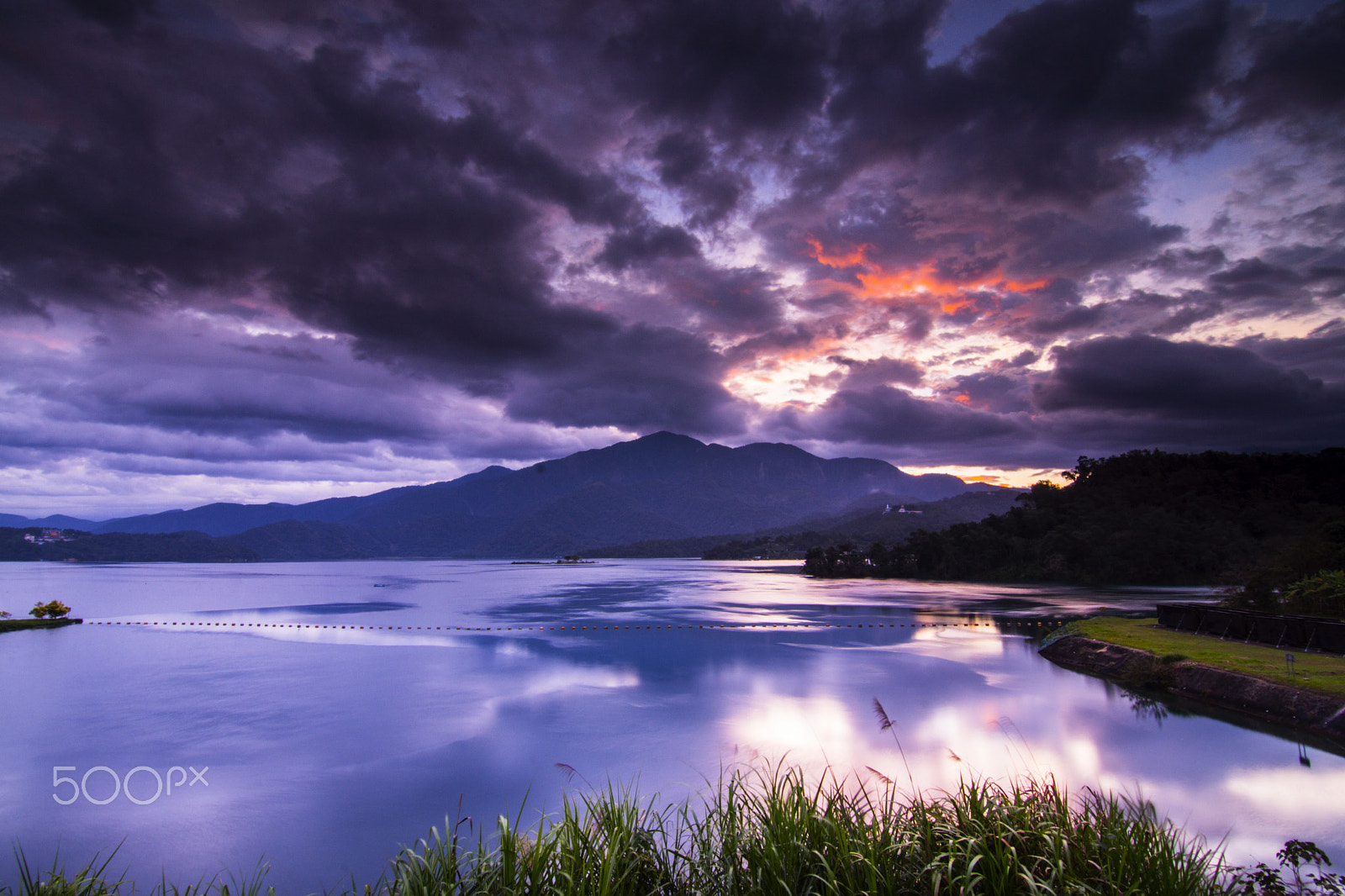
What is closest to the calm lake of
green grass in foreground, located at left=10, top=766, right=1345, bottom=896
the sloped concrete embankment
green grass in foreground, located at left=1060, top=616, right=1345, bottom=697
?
the sloped concrete embankment

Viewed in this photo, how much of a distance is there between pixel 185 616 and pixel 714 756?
168ft

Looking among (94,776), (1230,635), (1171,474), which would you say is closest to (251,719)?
(94,776)

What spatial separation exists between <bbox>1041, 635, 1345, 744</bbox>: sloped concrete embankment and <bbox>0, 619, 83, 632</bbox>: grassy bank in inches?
2133

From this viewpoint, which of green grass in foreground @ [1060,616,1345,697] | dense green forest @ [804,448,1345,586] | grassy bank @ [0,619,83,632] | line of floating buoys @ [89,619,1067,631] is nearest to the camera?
green grass in foreground @ [1060,616,1345,697]

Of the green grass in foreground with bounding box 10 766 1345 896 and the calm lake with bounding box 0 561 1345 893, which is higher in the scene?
the green grass in foreground with bounding box 10 766 1345 896

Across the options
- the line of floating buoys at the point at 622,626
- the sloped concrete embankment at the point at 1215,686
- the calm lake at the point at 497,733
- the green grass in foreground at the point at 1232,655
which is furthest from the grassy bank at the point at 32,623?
the green grass in foreground at the point at 1232,655

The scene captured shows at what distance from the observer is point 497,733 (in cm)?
1758

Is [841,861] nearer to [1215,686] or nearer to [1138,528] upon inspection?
[1215,686]

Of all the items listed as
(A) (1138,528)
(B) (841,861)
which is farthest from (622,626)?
(A) (1138,528)

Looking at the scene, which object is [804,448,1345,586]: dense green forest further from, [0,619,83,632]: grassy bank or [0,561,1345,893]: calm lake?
[0,619,83,632]: grassy bank

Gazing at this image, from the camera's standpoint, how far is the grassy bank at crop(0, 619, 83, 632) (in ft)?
123

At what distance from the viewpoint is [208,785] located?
13305mm

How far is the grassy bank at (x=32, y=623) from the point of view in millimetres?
37625

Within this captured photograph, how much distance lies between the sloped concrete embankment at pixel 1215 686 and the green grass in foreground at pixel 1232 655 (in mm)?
290
